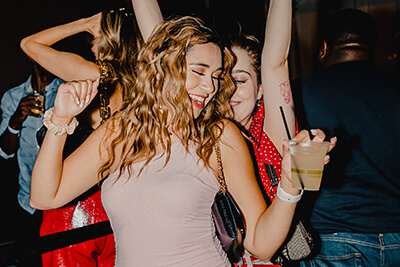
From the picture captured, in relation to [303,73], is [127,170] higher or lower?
higher

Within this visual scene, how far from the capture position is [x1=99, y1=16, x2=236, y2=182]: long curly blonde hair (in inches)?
57.8

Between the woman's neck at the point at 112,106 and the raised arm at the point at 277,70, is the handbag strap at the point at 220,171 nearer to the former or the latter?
the raised arm at the point at 277,70

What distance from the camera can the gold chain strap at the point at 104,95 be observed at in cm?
205

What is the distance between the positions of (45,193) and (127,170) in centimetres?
32

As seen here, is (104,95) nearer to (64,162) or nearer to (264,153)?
(64,162)

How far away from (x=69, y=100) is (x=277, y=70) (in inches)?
31.3

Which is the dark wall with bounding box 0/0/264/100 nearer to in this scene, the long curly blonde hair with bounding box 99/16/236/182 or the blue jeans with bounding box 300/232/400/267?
the long curly blonde hair with bounding box 99/16/236/182

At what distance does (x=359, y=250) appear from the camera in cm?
170

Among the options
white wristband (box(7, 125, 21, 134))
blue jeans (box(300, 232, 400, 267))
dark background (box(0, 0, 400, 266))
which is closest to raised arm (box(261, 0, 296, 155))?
blue jeans (box(300, 232, 400, 267))

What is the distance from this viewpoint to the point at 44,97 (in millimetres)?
2656

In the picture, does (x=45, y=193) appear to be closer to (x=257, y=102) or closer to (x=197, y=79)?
(x=197, y=79)

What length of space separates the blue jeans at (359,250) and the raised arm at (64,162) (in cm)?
112

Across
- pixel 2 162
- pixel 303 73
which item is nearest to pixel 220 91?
pixel 2 162

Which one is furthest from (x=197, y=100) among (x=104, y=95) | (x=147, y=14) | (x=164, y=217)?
(x=104, y=95)
